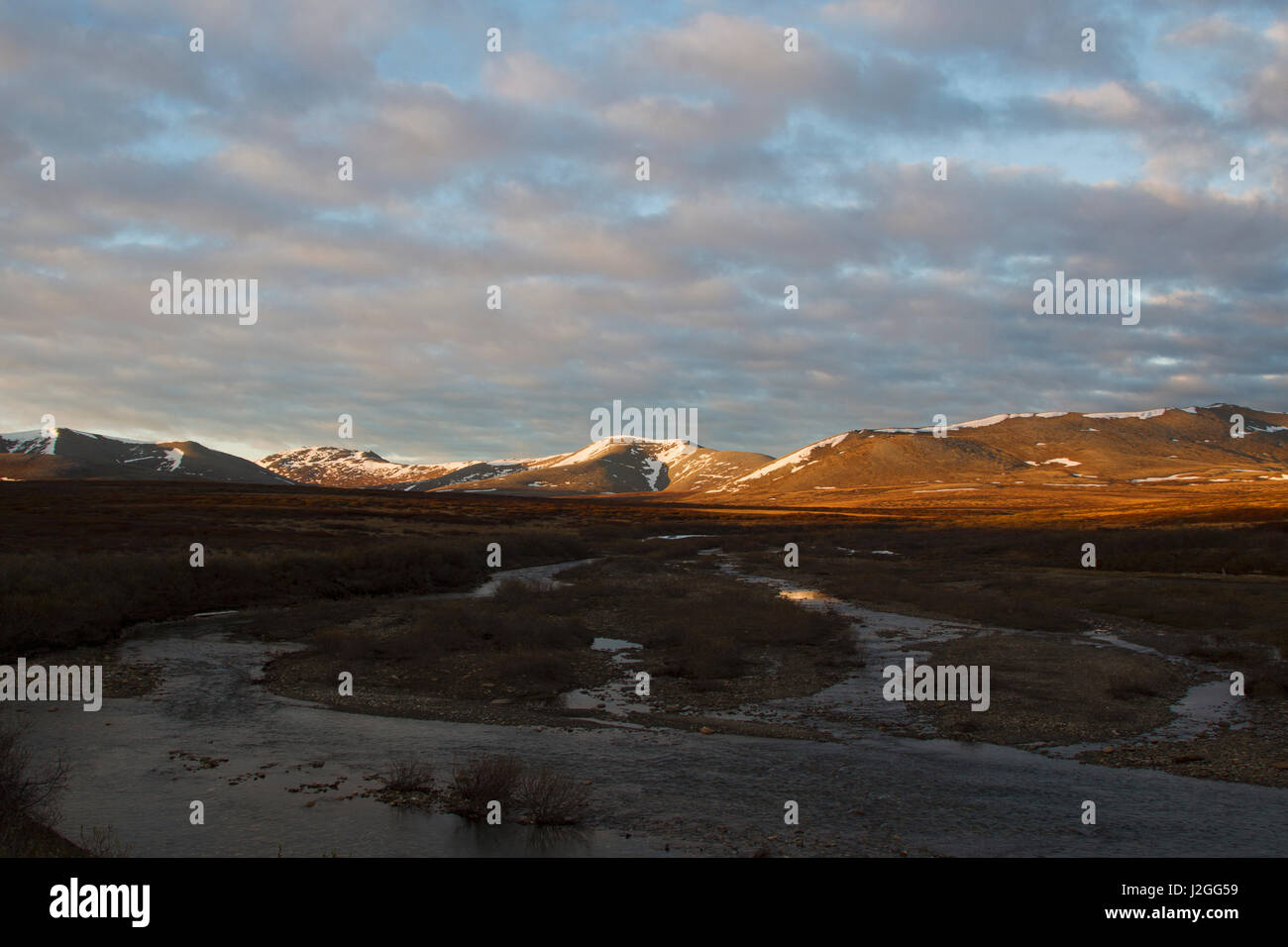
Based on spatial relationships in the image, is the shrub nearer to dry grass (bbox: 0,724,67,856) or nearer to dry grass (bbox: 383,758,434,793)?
dry grass (bbox: 383,758,434,793)

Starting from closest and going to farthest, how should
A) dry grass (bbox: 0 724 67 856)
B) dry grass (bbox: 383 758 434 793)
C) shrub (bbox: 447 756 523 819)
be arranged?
1. dry grass (bbox: 0 724 67 856)
2. shrub (bbox: 447 756 523 819)
3. dry grass (bbox: 383 758 434 793)

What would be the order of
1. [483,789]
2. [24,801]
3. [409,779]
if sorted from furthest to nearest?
[409,779], [483,789], [24,801]

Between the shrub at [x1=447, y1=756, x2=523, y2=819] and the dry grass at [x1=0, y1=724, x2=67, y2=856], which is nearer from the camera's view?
the dry grass at [x1=0, y1=724, x2=67, y2=856]

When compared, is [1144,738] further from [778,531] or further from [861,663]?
[778,531]

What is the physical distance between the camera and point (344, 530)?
279 feet

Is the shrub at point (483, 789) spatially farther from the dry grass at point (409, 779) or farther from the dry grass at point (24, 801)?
the dry grass at point (24, 801)

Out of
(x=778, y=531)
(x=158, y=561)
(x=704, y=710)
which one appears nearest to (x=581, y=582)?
(x=158, y=561)

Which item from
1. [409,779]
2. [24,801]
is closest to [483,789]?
[409,779]

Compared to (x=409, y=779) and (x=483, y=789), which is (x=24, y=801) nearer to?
(x=409, y=779)

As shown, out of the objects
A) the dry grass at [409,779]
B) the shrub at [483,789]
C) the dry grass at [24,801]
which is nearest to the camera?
the dry grass at [24,801]

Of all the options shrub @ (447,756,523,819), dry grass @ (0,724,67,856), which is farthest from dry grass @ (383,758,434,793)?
dry grass @ (0,724,67,856)

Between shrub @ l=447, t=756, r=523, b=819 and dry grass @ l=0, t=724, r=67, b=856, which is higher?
dry grass @ l=0, t=724, r=67, b=856

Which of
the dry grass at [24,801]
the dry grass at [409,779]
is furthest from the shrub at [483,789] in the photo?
the dry grass at [24,801]
